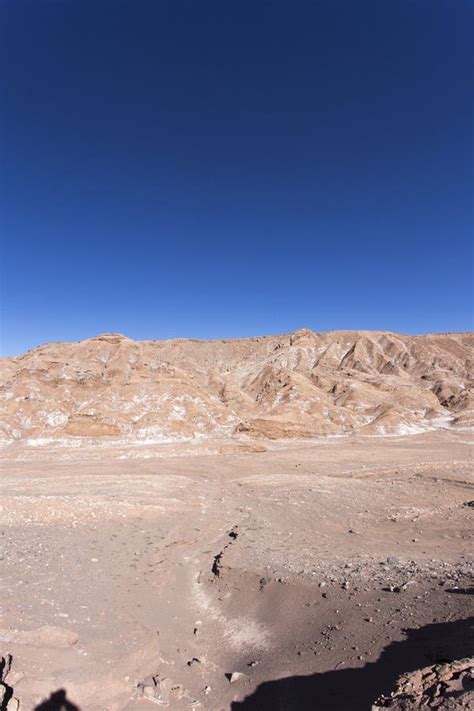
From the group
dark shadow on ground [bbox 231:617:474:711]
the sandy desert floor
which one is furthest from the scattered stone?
dark shadow on ground [bbox 231:617:474:711]

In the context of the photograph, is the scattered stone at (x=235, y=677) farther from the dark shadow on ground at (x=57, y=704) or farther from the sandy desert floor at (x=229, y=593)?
A: the dark shadow on ground at (x=57, y=704)

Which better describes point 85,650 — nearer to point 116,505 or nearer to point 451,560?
point 451,560

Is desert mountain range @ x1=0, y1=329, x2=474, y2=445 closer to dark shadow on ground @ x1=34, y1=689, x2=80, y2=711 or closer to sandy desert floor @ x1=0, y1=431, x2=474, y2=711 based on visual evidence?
sandy desert floor @ x1=0, y1=431, x2=474, y2=711

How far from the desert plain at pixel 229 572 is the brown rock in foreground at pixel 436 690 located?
3 centimetres

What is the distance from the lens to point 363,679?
6703 mm

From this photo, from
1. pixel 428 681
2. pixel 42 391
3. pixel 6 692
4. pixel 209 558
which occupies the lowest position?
pixel 209 558

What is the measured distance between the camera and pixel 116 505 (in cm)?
1838

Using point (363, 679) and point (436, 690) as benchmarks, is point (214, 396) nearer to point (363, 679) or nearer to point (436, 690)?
point (363, 679)

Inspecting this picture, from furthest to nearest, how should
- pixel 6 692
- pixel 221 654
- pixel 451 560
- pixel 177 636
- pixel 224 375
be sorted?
pixel 224 375, pixel 451 560, pixel 177 636, pixel 221 654, pixel 6 692

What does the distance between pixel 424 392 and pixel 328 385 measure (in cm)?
1565

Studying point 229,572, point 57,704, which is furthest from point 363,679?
point 229,572

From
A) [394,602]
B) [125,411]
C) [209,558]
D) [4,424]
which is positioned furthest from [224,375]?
[394,602]

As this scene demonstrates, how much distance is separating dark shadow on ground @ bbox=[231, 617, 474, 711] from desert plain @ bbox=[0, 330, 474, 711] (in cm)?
3

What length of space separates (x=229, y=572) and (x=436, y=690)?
797 cm
